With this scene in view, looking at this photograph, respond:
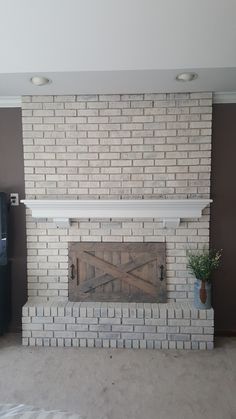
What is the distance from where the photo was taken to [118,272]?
109 inches

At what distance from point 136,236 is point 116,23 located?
173 centimetres

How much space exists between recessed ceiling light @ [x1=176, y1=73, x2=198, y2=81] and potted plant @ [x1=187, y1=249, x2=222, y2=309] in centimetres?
152

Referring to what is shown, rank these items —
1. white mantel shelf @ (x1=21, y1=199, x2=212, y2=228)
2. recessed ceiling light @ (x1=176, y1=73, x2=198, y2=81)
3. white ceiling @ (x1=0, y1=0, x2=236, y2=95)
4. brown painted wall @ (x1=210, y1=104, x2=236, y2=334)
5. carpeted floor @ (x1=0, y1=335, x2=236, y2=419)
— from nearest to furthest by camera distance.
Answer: white ceiling @ (x1=0, y1=0, x2=236, y2=95) → carpeted floor @ (x1=0, y1=335, x2=236, y2=419) → recessed ceiling light @ (x1=176, y1=73, x2=198, y2=81) → white mantel shelf @ (x1=21, y1=199, x2=212, y2=228) → brown painted wall @ (x1=210, y1=104, x2=236, y2=334)

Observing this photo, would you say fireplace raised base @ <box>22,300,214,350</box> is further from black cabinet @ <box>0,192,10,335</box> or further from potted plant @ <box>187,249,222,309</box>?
black cabinet @ <box>0,192,10,335</box>

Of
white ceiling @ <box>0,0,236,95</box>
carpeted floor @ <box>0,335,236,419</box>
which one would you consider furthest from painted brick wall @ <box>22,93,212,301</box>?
carpeted floor @ <box>0,335,236,419</box>

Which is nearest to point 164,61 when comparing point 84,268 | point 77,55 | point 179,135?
point 77,55

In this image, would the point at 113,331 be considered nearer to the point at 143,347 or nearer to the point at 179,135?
the point at 143,347

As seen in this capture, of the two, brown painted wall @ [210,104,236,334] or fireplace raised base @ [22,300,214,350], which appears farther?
brown painted wall @ [210,104,236,334]

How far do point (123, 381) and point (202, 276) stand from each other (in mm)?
1081

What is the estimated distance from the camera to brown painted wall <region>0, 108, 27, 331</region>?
284cm

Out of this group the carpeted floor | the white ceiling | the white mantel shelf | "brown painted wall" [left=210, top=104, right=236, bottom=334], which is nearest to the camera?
the white ceiling

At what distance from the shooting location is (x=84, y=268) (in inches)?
110

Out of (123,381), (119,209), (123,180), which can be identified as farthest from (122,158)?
(123,381)

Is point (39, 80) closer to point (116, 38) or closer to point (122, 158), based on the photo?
point (116, 38)
